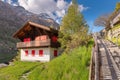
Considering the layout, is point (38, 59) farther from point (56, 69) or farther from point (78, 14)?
point (56, 69)

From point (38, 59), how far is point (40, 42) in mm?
4292

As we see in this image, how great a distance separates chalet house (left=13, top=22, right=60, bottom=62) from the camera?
1884 inches

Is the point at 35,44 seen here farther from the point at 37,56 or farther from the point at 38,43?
the point at 37,56

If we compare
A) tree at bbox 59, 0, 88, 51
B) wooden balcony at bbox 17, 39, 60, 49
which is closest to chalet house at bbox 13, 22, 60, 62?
wooden balcony at bbox 17, 39, 60, 49

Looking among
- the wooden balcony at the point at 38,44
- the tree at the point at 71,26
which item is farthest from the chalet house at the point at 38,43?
the tree at the point at 71,26

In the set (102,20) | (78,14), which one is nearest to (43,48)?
(78,14)

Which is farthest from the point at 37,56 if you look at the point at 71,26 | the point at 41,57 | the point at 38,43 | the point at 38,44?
the point at 71,26

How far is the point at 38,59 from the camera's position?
50.6m

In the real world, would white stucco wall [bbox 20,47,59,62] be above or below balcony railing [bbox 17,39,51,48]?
below

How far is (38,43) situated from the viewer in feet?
162

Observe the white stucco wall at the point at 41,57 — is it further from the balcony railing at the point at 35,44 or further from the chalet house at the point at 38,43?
the balcony railing at the point at 35,44

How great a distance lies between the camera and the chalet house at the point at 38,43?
1884 inches

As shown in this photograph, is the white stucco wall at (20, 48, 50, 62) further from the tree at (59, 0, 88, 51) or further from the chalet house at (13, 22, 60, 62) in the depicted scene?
the tree at (59, 0, 88, 51)

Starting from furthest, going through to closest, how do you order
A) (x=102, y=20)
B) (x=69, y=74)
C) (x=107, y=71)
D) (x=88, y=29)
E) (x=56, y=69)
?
(x=102, y=20), (x=88, y=29), (x=56, y=69), (x=69, y=74), (x=107, y=71)
